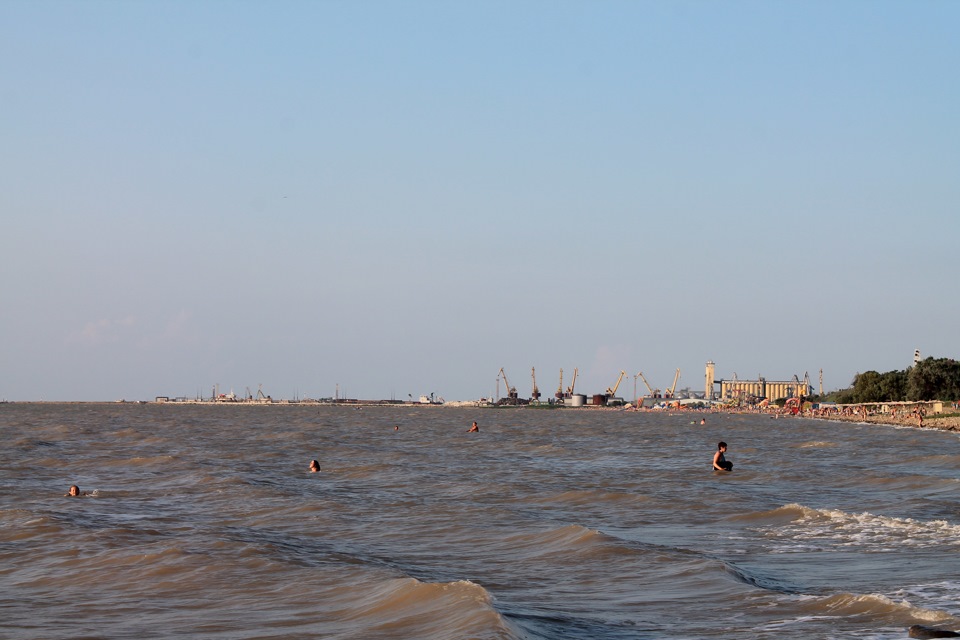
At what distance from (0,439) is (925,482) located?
65.0m

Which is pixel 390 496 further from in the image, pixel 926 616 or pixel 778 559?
pixel 926 616

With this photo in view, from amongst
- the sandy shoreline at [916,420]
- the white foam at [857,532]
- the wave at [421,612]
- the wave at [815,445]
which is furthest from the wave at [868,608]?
the sandy shoreline at [916,420]

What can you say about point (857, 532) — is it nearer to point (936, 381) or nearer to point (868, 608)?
point (868, 608)

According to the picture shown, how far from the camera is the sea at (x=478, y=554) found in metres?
15.9

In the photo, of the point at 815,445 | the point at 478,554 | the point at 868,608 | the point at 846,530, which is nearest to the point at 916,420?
the point at 815,445

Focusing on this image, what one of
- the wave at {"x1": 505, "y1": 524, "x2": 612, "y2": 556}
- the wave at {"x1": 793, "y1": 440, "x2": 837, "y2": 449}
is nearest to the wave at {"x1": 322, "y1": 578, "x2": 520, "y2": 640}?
the wave at {"x1": 505, "y1": 524, "x2": 612, "y2": 556}

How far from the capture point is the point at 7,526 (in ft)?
86.6

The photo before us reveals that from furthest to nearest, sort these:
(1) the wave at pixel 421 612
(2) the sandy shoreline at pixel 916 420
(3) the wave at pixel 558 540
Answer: (2) the sandy shoreline at pixel 916 420
(3) the wave at pixel 558 540
(1) the wave at pixel 421 612

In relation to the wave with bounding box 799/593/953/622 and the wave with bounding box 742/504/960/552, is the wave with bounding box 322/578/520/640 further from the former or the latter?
the wave with bounding box 742/504/960/552

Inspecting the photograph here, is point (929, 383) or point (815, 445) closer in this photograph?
point (815, 445)

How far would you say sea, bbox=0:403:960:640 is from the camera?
15922 mm

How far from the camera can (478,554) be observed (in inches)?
906

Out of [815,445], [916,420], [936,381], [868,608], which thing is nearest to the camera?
[868,608]

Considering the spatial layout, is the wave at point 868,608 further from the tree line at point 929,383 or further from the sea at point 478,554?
the tree line at point 929,383
